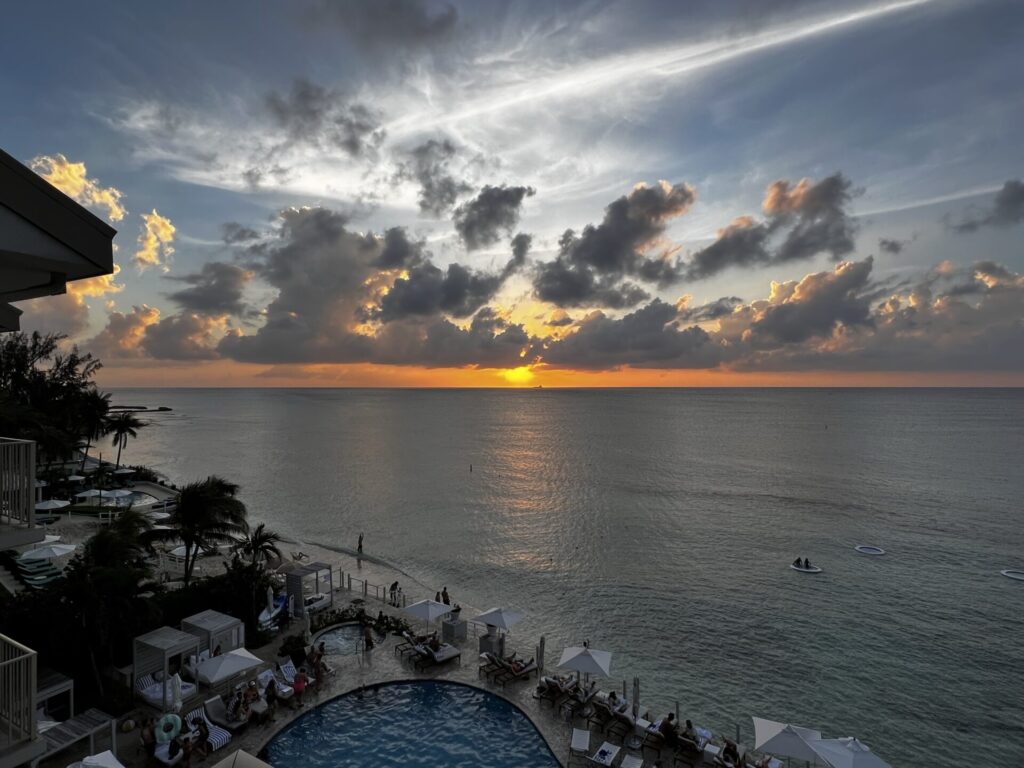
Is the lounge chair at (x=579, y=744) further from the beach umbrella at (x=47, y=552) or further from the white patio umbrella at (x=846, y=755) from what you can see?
the beach umbrella at (x=47, y=552)

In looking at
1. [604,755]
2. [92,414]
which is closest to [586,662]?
[604,755]

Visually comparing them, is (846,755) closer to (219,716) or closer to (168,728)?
(219,716)

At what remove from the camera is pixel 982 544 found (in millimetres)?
47438

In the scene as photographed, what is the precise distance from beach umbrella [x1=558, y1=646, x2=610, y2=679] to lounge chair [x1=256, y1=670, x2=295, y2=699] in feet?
28.6

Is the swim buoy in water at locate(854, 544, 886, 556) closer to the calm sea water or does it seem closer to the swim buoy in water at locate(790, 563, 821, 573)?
the calm sea water

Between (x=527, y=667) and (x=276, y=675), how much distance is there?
855cm

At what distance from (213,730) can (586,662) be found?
37.1ft

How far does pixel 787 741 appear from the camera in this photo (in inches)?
599

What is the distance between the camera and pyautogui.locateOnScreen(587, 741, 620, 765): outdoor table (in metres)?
15.4

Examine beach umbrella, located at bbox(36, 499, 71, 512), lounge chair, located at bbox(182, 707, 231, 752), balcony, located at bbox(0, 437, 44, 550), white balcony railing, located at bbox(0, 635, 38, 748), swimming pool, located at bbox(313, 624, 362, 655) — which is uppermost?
balcony, located at bbox(0, 437, 44, 550)

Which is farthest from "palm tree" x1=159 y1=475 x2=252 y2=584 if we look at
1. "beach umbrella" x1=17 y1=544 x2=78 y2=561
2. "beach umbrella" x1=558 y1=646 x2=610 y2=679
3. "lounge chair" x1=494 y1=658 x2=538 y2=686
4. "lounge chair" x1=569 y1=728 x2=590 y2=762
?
"lounge chair" x1=569 y1=728 x2=590 y2=762

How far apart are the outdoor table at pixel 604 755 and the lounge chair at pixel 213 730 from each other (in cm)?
1016

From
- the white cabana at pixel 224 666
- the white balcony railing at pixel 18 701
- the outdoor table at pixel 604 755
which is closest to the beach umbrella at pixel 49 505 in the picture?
the white cabana at pixel 224 666

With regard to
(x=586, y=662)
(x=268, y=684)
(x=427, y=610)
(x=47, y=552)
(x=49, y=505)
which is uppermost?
(x=47, y=552)
